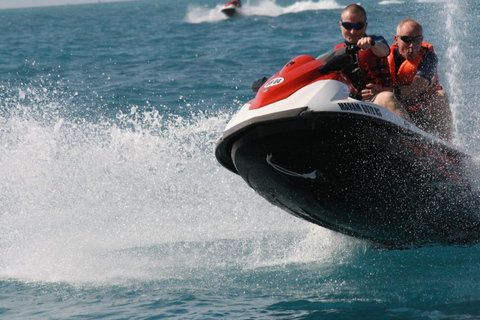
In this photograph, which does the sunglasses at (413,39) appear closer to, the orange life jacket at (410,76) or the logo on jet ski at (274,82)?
the orange life jacket at (410,76)

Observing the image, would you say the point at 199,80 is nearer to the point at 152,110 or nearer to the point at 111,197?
the point at 152,110

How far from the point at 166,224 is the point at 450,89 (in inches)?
203

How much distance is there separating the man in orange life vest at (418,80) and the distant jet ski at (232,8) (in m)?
25.2

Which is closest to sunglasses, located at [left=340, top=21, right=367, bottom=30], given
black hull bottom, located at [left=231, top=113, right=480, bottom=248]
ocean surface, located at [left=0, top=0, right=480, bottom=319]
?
black hull bottom, located at [left=231, top=113, right=480, bottom=248]

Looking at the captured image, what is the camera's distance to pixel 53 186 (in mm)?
6473

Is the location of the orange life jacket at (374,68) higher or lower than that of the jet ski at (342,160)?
higher

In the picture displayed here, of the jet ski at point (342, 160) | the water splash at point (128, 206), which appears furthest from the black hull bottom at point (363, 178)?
the water splash at point (128, 206)

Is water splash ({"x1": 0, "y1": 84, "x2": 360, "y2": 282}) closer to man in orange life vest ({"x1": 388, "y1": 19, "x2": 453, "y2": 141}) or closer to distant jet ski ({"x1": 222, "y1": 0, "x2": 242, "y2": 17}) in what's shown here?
man in orange life vest ({"x1": 388, "y1": 19, "x2": 453, "y2": 141})

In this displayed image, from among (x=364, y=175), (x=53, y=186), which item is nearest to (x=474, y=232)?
(x=364, y=175)

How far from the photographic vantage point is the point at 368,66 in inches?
158

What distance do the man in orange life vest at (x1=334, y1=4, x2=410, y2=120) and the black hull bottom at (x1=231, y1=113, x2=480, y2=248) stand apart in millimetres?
345

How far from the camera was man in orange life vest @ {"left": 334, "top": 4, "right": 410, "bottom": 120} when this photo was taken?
3873mm

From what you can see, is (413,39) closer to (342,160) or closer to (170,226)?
(342,160)

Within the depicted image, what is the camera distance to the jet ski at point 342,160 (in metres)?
3.49
